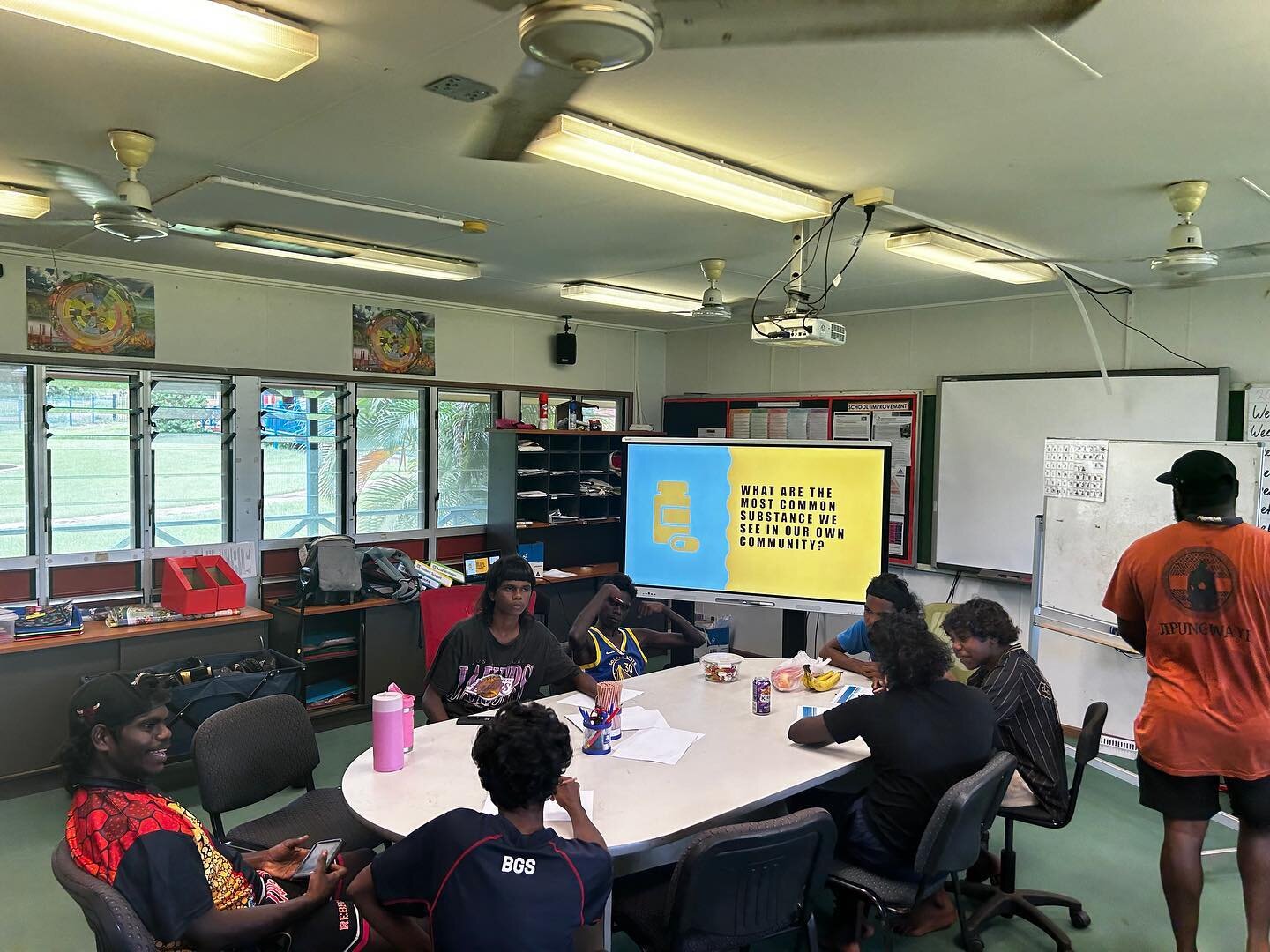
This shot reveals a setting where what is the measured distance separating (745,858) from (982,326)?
449cm

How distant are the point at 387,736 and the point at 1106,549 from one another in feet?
11.9

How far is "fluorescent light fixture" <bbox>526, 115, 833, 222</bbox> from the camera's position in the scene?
2.46 meters

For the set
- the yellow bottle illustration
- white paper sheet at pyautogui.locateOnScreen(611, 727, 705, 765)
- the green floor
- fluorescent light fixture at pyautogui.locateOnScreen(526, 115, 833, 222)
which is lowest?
the green floor

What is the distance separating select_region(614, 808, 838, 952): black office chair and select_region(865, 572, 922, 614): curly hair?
5.41 feet

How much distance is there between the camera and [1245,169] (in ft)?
9.33

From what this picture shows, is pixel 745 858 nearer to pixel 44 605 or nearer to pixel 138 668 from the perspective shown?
pixel 138 668

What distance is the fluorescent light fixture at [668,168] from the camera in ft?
8.08

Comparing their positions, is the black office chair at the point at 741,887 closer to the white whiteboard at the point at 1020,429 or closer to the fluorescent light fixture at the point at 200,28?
the fluorescent light fixture at the point at 200,28

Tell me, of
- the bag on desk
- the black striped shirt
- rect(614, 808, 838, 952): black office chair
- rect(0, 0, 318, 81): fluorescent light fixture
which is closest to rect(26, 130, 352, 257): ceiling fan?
rect(0, 0, 318, 81): fluorescent light fixture

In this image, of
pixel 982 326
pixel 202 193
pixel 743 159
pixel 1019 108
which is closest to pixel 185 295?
pixel 202 193

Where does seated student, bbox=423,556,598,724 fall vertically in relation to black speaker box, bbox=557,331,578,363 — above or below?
below

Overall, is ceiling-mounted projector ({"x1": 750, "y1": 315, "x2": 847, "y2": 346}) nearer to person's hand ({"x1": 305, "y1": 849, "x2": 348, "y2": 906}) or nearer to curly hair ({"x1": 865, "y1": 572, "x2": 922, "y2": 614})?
curly hair ({"x1": 865, "y1": 572, "x2": 922, "y2": 614})

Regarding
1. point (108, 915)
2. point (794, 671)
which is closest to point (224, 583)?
point (794, 671)

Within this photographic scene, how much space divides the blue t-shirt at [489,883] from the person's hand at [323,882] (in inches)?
15.6
